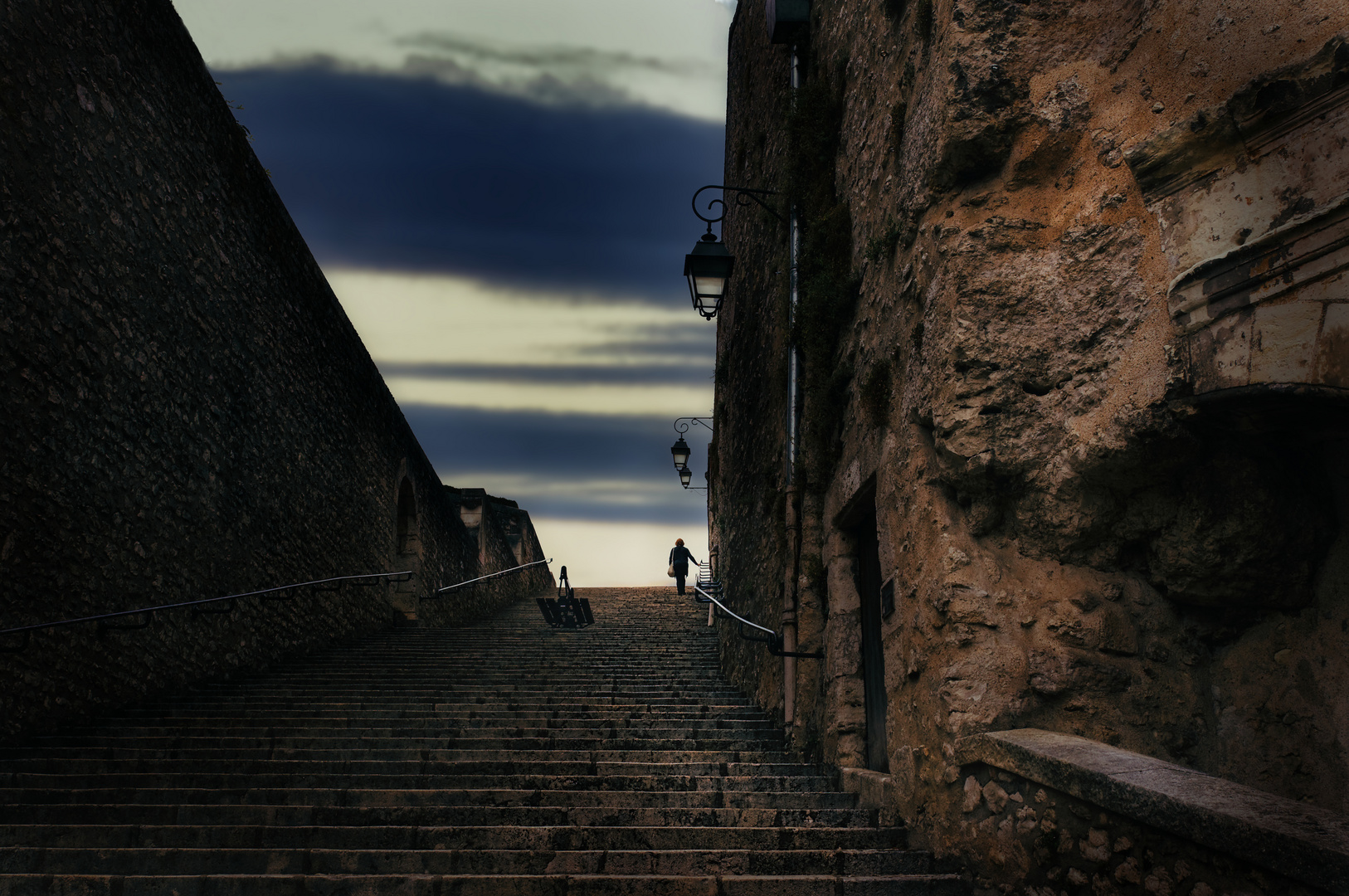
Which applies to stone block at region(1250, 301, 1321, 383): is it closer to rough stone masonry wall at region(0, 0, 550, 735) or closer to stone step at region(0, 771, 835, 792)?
stone step at region(0, 771, 835, 792)

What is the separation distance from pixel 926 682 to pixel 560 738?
2.95 m

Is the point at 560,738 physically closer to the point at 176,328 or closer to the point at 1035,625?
the point at 1035,625

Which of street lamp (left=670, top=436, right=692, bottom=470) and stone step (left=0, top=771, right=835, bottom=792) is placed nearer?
stone step (left=0, top=771, right=835, bottom=792)

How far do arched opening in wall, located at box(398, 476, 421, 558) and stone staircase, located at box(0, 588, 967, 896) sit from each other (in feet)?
22.6

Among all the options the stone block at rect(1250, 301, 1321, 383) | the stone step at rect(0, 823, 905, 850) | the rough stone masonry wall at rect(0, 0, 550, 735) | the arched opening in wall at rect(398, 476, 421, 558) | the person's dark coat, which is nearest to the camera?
the stone block at rect(1250, 301, 1321, 383)

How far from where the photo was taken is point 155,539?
7516 millimetres

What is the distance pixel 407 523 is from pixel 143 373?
793 centimetres

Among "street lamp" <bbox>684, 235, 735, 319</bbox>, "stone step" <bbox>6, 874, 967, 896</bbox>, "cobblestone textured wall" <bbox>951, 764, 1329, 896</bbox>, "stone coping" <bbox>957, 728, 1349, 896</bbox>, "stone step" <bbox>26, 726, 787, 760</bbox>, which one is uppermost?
"street lamp" <bbox>684, 235, 735, 319</bbox>

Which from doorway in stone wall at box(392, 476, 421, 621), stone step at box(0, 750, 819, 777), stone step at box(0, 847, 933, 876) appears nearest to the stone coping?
stone step at box(0, 847, 933, 876)

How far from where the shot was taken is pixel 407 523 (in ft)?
49.7

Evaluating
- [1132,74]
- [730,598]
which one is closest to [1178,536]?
[1132,74]

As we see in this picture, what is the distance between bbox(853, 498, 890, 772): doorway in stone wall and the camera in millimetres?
4879

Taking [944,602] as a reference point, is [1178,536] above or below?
above

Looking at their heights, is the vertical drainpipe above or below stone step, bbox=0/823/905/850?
above
